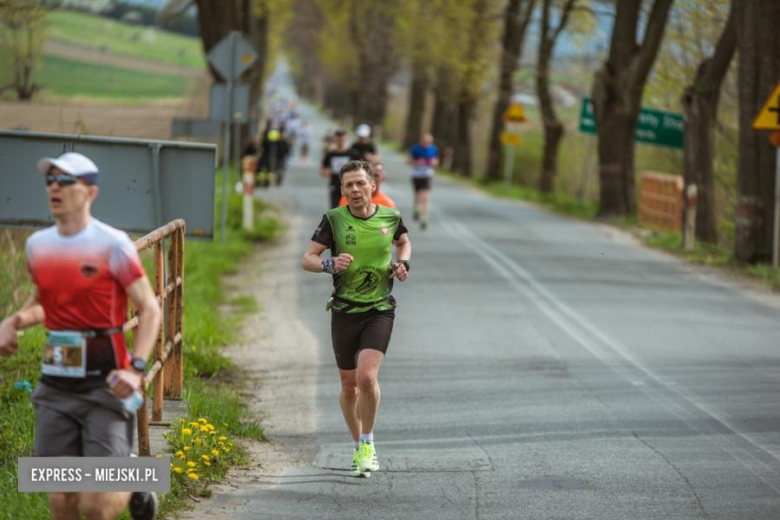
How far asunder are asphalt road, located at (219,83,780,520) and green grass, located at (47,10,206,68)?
1696 centimetres

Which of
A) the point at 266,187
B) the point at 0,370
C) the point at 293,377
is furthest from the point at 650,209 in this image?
the point at 0,370

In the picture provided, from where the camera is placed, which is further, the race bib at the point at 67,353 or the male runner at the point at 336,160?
the male runner at the point at 336,160

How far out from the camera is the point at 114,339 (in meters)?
5.54

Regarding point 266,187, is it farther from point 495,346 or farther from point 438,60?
point 495,346

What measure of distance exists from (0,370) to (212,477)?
2.87 m

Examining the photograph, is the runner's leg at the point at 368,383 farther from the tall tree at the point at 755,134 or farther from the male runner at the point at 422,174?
the male runner at the point at 422,174

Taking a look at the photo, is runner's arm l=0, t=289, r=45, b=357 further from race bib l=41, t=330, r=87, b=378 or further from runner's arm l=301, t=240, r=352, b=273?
runner's arm l=301, t=240, r=352, b=273

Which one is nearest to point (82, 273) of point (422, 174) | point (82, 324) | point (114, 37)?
point (82, 324)

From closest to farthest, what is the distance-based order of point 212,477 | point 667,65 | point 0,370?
point 212,477, point 0,370, point 667,65

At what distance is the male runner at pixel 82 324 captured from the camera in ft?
17.7

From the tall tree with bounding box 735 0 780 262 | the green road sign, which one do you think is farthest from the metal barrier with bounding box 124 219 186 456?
the green road sign

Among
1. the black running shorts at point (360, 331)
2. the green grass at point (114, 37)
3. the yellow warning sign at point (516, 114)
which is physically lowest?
the black running shorts at point (360, 331)

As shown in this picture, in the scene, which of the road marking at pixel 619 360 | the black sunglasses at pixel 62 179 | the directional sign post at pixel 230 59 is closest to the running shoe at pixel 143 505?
the black sunglasses at pixel 62 179

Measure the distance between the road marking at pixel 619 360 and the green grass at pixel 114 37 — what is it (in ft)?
49.5
